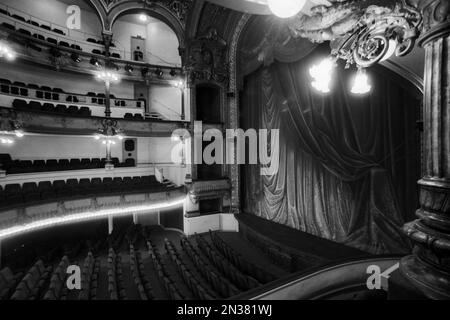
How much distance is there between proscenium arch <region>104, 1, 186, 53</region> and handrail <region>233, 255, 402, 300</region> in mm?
10284

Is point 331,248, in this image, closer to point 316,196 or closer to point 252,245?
point 316,196

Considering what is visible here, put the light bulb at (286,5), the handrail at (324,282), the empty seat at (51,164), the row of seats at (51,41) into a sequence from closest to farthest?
1. the light bulb at (286,5)
2. the handrail at (324,282)
3. the row of seats at (51,41)
4. the empty seat at (51,164)

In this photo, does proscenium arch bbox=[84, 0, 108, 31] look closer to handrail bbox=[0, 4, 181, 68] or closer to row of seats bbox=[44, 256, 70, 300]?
handrail bbox=[0, 4, 181, 68]

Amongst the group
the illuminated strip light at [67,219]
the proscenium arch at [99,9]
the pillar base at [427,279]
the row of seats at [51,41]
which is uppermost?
the proscenium arch at [99,9]

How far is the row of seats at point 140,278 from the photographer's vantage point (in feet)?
14.1

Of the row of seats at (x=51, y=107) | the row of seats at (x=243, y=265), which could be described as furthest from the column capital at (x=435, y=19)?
the row of seats at (x=51, y=107)

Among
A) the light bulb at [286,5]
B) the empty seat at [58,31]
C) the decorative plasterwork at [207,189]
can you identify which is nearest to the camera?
the light bulb at [286,5]

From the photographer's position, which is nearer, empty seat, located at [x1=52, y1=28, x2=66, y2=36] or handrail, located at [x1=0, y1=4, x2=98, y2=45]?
handrail, located at [x1=0, y1=4, x2=98, y2=45]

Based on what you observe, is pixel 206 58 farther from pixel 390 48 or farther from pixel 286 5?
pixel 286 5

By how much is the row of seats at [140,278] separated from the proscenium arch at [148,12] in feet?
28.9

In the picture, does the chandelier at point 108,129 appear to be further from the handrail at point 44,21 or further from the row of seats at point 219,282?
the handrail at point 44,21

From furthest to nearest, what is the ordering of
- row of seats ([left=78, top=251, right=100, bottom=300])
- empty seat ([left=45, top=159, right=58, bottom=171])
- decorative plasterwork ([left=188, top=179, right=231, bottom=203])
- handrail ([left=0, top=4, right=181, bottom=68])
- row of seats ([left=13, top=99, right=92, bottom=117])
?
1. handrail ([left=0, top=4, right=181, bottom=68])
2. empty seat ([left=45, top=159, right=58, bottom=171])
3. decorative plasterwork ([left=188, top=179, right=231, bottom=203])
4. row of seats ([left=13, top=99, right=92, bottom=117])
5. row of seats ([left=78, top=251, right=100, bottom=300])

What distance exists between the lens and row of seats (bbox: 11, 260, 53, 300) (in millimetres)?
3978

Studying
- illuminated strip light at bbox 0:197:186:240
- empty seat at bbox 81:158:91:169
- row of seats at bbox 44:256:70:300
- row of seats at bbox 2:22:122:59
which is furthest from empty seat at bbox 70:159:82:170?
row of seats at bbox 44:256:70:300
